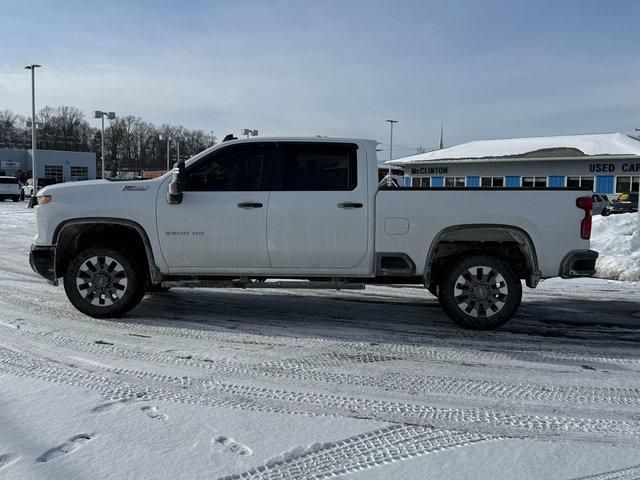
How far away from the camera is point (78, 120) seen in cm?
12306

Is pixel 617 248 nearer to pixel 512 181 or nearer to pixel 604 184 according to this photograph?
pixel 604 184

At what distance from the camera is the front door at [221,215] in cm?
642

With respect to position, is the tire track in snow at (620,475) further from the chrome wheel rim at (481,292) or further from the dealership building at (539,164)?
the dealership building at (539,164)

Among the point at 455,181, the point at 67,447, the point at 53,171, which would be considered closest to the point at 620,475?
the point at 67,447

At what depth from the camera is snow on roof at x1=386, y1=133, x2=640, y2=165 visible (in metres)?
41.6

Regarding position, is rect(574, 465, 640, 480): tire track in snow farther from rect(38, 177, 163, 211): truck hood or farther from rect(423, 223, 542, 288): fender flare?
rect(38, 177, 163, 211): truck hood

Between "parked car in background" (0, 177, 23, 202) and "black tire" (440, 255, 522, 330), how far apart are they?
140 ft

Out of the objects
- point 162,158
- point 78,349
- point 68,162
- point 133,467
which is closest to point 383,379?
point 133,467

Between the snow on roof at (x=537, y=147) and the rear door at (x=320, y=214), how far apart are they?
1546 inches

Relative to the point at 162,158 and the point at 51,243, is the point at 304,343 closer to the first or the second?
the point at 51,243

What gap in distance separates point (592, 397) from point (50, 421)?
12.5 feet

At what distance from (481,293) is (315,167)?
89.5 inches

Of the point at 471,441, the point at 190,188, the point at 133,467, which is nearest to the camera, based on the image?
the point at 133,467

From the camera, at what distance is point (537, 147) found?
1751 inches
